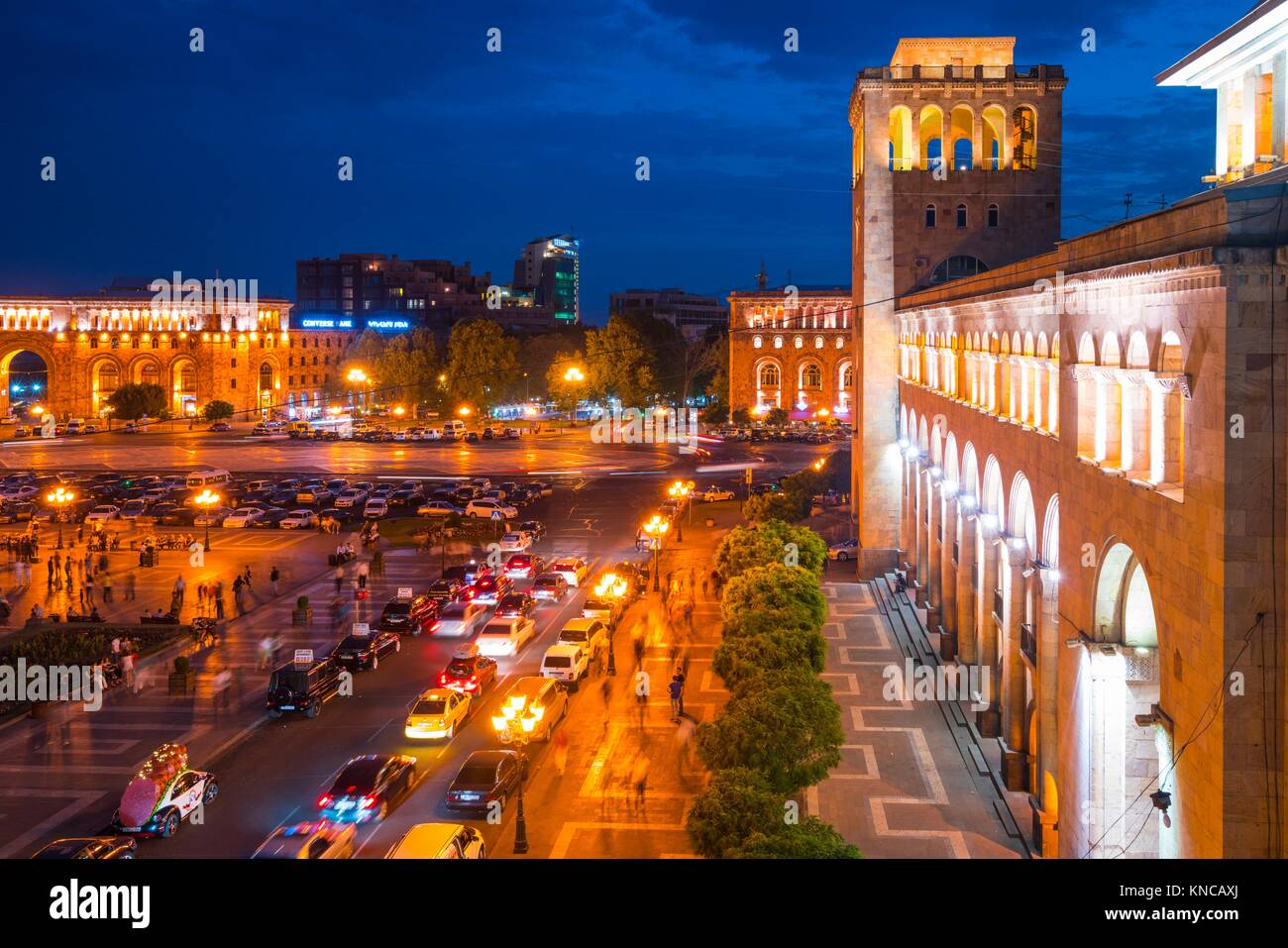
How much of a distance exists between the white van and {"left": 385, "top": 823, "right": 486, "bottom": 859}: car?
157ft

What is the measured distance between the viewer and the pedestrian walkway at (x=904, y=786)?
17.6 metres

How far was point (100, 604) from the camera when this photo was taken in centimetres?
3591

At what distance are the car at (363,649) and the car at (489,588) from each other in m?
5.37

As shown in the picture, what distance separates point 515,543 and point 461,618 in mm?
12388

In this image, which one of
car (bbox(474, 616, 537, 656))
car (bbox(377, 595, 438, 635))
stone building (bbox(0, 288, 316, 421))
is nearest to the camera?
car (bbox(474, 616, 537, 656))

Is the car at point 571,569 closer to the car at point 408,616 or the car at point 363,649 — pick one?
the car at point 408,616

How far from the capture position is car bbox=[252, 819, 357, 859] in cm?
1571

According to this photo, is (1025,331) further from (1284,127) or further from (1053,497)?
(1284,127)

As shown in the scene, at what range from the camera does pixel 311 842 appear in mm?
15797

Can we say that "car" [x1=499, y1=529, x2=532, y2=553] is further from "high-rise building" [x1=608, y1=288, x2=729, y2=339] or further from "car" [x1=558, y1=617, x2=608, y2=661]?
"high-rise building" [x1=608, y1=288, x2=729, y2=339]

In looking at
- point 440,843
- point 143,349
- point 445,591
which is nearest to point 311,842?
point 440,843

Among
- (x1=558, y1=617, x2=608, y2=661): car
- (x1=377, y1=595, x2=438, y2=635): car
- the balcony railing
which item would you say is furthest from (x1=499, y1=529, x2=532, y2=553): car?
the balcony railing
